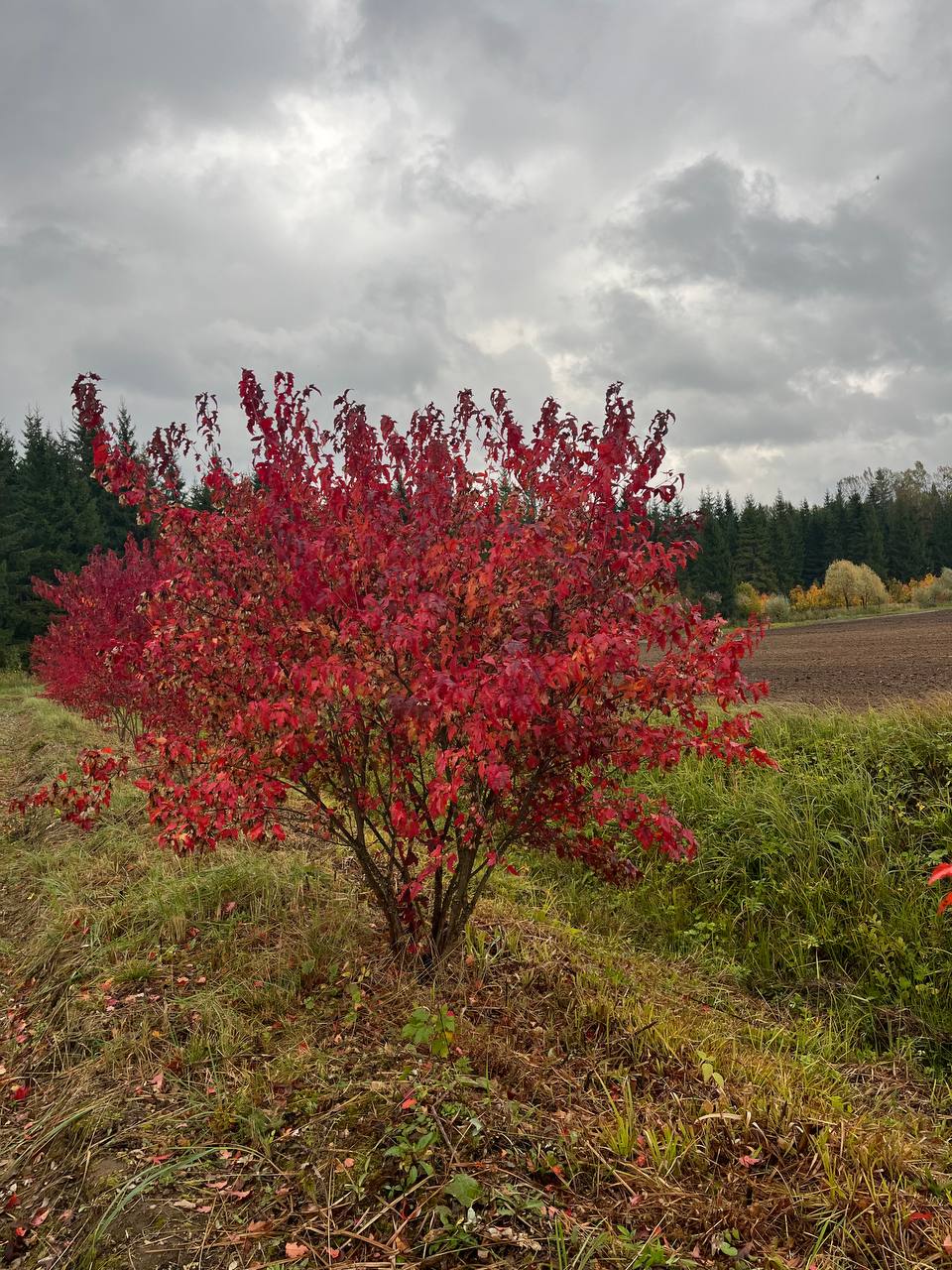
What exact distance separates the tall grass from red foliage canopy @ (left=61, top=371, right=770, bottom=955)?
1902mm

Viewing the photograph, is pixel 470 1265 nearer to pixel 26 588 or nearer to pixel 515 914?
pixel 515 914

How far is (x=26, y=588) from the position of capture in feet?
104

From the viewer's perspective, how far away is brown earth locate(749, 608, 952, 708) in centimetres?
1070

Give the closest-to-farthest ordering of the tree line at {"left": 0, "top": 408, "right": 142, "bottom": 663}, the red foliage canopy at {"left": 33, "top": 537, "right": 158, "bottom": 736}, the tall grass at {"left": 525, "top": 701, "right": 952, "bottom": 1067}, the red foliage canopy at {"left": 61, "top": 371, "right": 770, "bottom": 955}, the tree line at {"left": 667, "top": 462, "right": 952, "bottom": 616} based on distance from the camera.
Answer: the red foliage canopy at {"left": 61, "top": 371, "right": 770, "bottom": 955} → the tall grass at {"left": 525, "top": 701, "right": 952, "bottom": 1067} → the red foliage canopy at {"left": 33, "top": 537, "right": 158, "bottom": 736} → the tree line at {"left": 0, "top": 408, "right": 142, "bottom": 663} → the tree line at {"left": 667, "top": 462, "right": 952, "bottom": 616}

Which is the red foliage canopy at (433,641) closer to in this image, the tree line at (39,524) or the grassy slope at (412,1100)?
the grassy slope at (412,1100)

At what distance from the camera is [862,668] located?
48.3 feet

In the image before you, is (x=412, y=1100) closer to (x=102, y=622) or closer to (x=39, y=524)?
(x=102, y=622)

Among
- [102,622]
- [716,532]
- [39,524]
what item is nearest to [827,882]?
[102,622]

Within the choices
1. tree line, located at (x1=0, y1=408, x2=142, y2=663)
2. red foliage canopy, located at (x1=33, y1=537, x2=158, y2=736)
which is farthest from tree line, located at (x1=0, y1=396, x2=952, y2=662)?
red foliage canopy, located at (x1=33, y1=537, x2=158, y2=736)

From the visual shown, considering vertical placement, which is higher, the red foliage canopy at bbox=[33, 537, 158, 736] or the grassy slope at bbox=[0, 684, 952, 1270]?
the red foliage canopy at bbox=[33, 537, 158, 736]

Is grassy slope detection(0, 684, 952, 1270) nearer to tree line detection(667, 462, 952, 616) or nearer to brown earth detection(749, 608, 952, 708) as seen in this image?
brown earth detection(749, 608, 952, 708)

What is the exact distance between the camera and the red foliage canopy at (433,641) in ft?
9.74

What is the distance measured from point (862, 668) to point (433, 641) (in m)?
13.9

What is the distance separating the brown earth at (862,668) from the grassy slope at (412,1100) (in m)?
5.87
